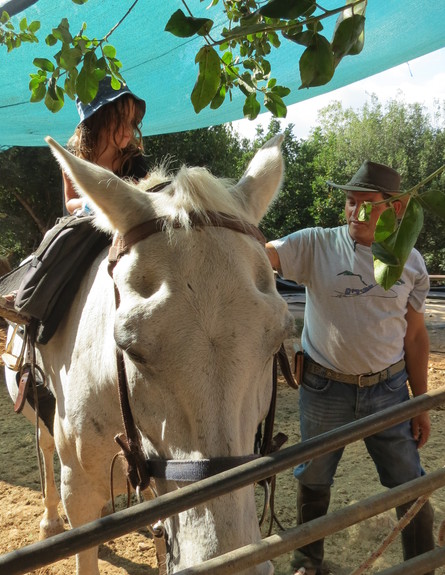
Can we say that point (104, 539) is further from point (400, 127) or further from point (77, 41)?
point (400, 127)

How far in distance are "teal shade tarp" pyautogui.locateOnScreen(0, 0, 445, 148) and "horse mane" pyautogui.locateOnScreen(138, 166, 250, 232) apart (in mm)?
2334

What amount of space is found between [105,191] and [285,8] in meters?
0.92

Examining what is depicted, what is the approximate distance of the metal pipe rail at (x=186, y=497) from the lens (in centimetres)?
78

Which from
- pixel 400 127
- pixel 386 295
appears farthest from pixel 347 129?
pixel 386 295

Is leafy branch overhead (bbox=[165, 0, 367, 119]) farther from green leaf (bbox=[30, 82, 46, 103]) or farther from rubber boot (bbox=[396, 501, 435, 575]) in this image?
rubber boot (bbox=[396, 501, 435, 575])

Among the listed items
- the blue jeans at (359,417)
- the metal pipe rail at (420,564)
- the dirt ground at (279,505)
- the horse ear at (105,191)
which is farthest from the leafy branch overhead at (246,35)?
the dirt ground at (279,505)

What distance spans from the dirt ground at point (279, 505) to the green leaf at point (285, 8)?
3.04 metres

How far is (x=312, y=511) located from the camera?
2754 millimetres

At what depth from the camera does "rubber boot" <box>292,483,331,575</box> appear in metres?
2.74

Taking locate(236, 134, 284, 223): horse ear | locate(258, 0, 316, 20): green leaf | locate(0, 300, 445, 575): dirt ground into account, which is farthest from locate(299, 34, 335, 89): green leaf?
locate(0, 300, 445, 575): dirt ground

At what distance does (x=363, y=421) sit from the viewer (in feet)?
3.33

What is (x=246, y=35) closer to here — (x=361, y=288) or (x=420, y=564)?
(x=420, y=564)

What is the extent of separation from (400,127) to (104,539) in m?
27.4

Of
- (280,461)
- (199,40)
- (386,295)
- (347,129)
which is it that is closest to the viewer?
(280,461)
